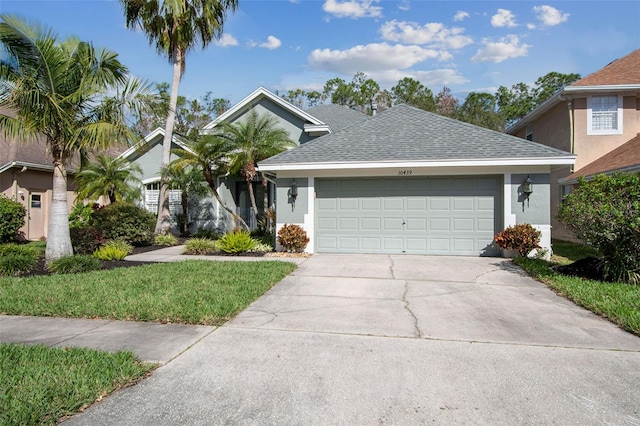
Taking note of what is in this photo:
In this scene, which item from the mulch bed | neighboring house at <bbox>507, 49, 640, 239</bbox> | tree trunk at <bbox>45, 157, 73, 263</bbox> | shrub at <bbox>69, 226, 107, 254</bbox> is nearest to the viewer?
the mulch bed

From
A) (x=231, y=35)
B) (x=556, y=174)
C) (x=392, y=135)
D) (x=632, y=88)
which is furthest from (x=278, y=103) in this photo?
(x=632, y=88)

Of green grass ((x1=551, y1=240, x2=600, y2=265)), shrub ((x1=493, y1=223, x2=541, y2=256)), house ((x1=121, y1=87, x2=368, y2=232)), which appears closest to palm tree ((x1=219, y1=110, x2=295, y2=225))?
house ((x1=121, y1=87, x2=368, y2=232))

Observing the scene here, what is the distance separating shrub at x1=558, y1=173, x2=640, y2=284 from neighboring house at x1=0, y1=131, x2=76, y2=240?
17.8 m

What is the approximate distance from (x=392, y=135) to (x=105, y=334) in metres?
9.76

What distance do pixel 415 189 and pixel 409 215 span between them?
2.61ft

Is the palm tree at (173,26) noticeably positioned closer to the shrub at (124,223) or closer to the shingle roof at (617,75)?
the shrub at (124,223)

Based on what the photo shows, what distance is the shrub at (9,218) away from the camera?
13.6 metres

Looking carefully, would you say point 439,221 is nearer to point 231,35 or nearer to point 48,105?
point 48,105

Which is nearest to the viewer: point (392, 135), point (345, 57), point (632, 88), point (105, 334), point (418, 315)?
point (105, 334)

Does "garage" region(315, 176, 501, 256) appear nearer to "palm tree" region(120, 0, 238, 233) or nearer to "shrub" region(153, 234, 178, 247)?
"shrub" region(153, 234, 178, 247)

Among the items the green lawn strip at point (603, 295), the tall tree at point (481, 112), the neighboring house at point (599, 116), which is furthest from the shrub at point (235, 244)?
the tall tree at point (481, 112)

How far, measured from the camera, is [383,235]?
11383 millimetres

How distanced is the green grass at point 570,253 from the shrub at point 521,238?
32.0 inches

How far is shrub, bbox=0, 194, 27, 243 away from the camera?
1361 centimetres
